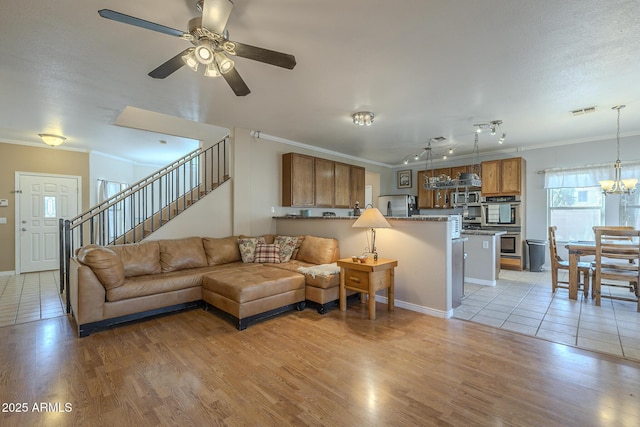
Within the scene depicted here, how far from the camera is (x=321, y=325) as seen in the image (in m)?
3.21

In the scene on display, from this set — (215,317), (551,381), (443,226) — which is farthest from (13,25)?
(551,381)

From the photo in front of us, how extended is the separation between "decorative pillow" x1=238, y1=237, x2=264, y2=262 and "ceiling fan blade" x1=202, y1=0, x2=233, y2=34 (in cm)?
325

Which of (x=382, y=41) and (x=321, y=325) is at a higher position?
(x=382, y=41)

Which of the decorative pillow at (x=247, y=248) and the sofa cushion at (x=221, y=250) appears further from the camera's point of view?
the decorative pillow at (x=247, y=248)

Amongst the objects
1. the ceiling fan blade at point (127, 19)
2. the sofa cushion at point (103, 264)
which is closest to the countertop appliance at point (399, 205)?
the sofa cushion at point (103, 264)

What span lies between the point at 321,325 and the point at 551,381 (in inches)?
78.5

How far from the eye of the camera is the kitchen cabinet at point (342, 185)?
249 inches

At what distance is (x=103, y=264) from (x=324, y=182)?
157 inches

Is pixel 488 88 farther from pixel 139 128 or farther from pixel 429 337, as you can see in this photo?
pixel 139 128

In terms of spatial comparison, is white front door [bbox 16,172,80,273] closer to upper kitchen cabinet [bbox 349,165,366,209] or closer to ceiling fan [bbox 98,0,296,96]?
ceiling fan [bbox 98,0,296,96]

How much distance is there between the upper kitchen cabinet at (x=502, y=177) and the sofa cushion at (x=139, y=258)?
6.56 m

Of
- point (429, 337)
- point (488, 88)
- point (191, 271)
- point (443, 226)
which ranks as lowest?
point (429, 337)

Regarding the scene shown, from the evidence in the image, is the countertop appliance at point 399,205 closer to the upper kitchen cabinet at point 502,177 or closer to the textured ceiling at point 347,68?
the upper kitchen cabinet at point 502,177

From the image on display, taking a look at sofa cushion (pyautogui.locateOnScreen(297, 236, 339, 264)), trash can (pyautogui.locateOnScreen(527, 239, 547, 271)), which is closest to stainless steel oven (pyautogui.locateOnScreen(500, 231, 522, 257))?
trash can (pyautogui.locateOnScreen(527, 239, 547, 271))
